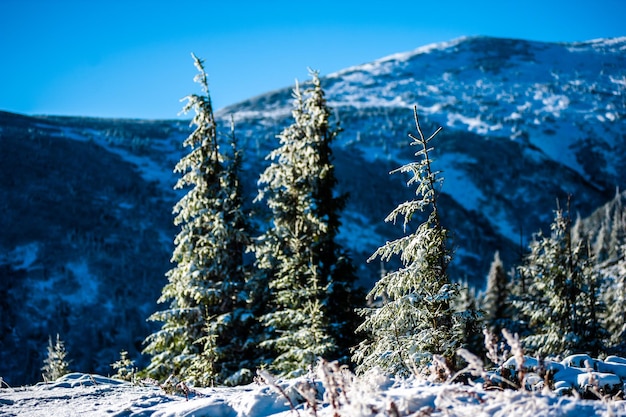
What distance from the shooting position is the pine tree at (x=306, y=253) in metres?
Result: 13.9

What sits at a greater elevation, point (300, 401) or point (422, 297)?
point (422, 297)

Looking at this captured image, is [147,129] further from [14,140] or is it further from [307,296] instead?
[307,296]

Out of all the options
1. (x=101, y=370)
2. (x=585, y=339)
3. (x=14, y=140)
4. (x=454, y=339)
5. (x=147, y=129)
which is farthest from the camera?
(x=147, y=129)

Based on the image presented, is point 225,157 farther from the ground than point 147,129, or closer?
closer

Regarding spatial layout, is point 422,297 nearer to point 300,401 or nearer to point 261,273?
point 300,401

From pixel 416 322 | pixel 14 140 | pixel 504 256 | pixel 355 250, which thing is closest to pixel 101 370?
pixel 416 322

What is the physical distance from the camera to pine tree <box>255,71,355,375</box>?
13.9 meters

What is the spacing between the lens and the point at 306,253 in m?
14.9

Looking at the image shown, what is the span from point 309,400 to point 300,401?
1.49 m

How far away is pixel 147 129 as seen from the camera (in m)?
174

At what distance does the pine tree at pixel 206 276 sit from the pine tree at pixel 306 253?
1.09m

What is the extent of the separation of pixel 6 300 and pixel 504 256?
149911mm

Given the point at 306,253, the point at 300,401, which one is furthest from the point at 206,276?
the point at 300,401

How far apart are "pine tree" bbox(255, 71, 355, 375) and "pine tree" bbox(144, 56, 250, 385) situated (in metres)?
1.09
